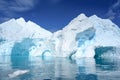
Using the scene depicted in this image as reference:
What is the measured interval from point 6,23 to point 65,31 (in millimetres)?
31227

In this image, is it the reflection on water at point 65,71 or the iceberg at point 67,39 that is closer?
the reflection on water at point 65,71

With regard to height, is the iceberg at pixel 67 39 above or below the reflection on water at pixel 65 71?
above

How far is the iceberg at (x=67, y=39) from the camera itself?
273ft

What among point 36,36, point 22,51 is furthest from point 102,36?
point 22,51

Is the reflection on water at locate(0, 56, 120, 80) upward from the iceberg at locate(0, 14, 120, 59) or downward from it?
downward

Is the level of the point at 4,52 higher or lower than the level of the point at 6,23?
lower

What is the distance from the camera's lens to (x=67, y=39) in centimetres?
9275

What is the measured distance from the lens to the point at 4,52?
357 ft

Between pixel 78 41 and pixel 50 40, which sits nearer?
pixel 78 41

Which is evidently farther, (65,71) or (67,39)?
(67,39)

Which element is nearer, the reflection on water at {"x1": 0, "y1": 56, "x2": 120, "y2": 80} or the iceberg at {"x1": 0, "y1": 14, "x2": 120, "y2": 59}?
the reflection on water at {"x1": 0, "y1": 56, "x2": 120, "y2": 80}

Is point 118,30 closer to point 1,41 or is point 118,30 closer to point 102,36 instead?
point 102,36

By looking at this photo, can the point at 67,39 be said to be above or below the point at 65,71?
above

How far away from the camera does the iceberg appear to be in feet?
273
